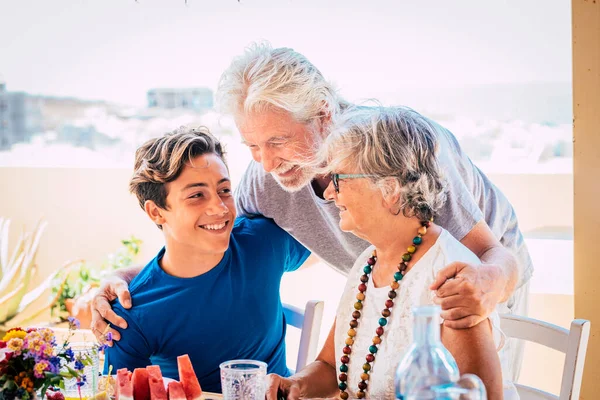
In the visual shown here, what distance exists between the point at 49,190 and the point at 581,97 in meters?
3.59

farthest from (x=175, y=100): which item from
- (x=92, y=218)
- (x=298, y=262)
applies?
(x=298, y=262)

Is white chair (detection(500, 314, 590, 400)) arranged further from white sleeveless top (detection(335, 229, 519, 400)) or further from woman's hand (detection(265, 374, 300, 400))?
woman's hand (detection(265, 374, 300, 400))

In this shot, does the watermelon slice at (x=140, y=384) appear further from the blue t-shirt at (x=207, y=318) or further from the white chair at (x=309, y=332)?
the white chair at (x=309, y=332)

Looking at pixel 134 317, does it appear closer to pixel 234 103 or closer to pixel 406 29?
pixel 234 103

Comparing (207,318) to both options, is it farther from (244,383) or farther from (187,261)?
(244,383)

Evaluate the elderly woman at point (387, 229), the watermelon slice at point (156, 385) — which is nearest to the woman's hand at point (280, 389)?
the elderly woman at point (387, 229)

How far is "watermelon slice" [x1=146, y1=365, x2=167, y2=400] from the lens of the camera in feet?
5.83

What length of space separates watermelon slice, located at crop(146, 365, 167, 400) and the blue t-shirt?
514 millimetres

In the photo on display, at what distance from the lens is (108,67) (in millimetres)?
5160

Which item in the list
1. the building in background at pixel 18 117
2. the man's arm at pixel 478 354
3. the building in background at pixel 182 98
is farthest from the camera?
the building in background at pixel 18 117

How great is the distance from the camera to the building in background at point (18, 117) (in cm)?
550

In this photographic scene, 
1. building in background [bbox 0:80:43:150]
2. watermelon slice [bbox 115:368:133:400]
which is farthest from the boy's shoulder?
building in background [bbox 0:80:43:150]

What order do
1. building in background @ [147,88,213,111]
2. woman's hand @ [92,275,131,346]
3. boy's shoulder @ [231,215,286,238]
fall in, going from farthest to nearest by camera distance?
building in background @ [147,88,213,111], boy's shoulder @ [231,215,286,238], woman's hand @ [92,275,131,346]

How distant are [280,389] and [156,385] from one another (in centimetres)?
30
